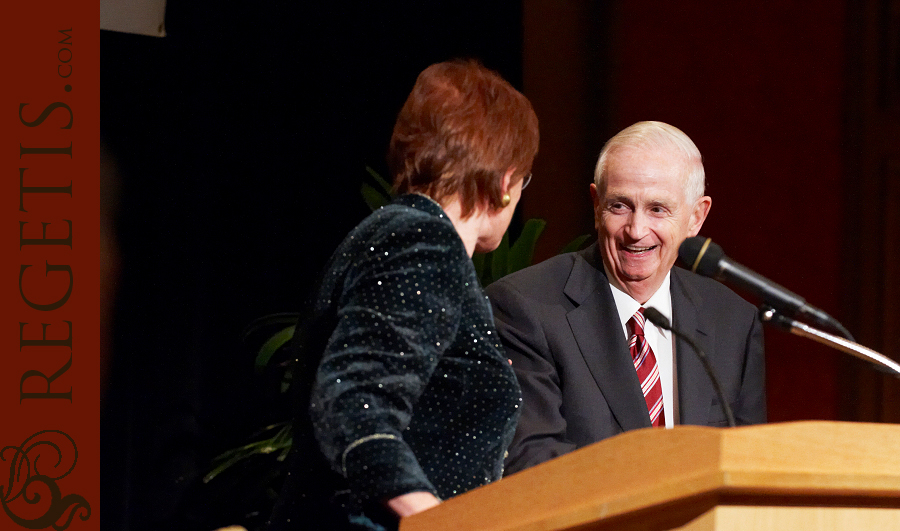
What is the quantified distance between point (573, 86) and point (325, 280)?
2945 millimetres

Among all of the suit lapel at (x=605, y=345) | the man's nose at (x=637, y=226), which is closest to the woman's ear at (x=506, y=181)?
the suit lapel at (x=605, y=345)

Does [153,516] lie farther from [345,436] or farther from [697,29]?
[697,29]

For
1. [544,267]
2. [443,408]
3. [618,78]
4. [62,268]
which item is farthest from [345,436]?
[618,78]

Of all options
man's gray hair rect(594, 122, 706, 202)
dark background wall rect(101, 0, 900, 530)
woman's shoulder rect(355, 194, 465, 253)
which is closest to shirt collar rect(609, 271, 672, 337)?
man's gray hair rect(594, 122, 706, 202)

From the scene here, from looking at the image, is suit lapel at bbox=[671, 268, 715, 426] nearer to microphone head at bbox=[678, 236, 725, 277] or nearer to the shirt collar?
the shirt collar

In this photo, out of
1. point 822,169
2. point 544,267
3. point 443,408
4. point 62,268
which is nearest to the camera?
point 443,408

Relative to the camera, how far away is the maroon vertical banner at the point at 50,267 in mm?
2801

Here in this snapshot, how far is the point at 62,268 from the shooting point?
2955 mm

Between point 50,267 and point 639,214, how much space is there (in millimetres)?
1919

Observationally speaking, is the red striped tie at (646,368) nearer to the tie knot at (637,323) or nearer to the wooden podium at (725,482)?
the tie knot at (637,323)

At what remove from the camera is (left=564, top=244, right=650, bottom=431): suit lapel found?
2.01 meters

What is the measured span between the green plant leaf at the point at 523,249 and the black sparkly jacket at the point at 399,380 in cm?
168

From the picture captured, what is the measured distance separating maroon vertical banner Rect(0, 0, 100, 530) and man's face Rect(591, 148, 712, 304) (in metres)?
1.75

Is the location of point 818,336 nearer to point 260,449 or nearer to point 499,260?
point 499,260
